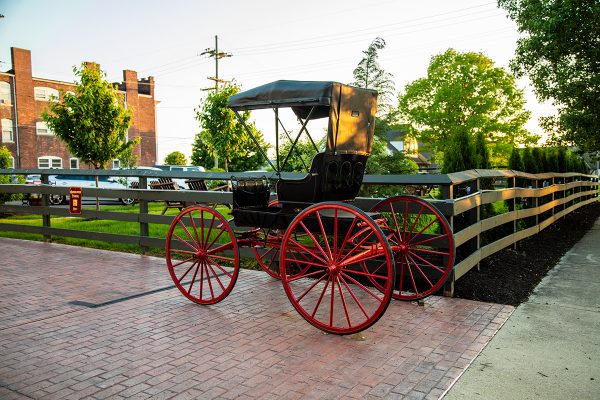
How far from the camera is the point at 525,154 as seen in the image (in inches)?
575

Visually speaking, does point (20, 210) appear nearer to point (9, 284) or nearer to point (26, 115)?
point (9, 284)

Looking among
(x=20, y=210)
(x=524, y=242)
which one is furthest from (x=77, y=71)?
(x=524, y=242)

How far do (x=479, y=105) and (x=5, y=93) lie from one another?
129 feet

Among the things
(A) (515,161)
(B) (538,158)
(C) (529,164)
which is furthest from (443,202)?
(B) (538,158)

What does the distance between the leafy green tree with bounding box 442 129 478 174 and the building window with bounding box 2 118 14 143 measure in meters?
41.1

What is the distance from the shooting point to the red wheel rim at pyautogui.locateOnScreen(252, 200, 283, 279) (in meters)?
5.14

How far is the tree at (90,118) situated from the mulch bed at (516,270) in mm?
17531

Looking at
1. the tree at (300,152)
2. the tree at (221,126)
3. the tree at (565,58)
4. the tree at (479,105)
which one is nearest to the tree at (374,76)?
the tree at (300,152)

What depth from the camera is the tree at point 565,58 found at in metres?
15.6

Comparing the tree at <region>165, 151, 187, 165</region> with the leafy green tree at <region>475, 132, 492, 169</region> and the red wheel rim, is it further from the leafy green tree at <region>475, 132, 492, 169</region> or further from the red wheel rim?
the red wheel rim

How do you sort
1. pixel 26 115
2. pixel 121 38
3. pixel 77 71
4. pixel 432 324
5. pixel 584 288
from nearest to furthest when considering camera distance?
pixel 432 324 < pixel 584 288 < pixel 121 38 < pixel 77 71 < pixel 26 115

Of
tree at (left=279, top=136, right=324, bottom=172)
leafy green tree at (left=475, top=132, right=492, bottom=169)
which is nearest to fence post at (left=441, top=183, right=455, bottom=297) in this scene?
tree at (left=279, top=136, right=324, bottom=172)

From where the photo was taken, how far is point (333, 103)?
4438 millimetres

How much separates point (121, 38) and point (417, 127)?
39379 mm
